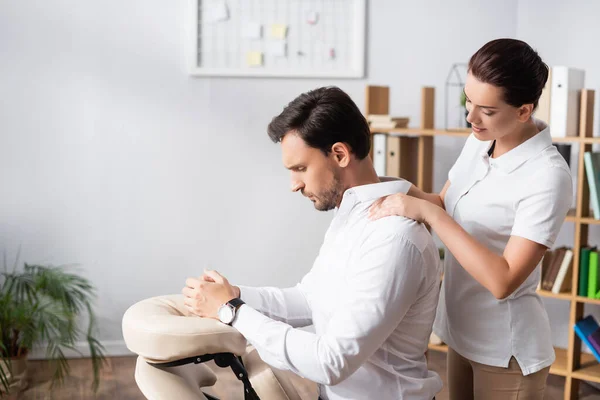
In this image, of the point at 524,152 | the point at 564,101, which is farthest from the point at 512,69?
the point at 564,101

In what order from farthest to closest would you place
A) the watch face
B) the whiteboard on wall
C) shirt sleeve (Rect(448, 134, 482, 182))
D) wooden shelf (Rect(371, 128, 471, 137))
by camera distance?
the whiteboard on wall
wooden shelf (Rect(371, 128, 471, 137))
shirt sleeve (Rect(448, 134, 482, 182))
the watch face

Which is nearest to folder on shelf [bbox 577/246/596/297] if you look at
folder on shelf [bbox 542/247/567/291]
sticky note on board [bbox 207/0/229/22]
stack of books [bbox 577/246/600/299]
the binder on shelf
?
stack of books [bbox 577/246/600/299]

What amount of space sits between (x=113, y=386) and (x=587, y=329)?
2159mm

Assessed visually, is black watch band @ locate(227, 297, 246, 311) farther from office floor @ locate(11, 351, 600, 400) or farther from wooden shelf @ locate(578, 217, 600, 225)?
wooden shelf @ locate(578, 217, 600, 225)

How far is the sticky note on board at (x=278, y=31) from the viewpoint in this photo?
3.85 m

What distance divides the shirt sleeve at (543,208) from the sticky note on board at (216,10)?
251 cm

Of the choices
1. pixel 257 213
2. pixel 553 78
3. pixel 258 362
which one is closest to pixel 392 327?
pixel 258 362

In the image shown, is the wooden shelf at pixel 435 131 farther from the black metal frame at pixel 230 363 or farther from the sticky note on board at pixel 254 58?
the black metal frame at pixel 230 363

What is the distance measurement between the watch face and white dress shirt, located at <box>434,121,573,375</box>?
1.94 feet

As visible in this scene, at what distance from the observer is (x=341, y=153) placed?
156cm

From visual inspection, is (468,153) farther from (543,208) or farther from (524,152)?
(543,208)

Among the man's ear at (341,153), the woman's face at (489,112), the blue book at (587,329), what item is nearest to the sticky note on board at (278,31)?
the blue book at (587,329)

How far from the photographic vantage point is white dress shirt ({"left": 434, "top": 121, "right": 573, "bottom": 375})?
5.38ft

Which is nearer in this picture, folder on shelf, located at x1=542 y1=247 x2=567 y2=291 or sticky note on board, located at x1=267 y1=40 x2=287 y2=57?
folder on shelf, located at x1=542 y1=247 x2=567 y2=291
